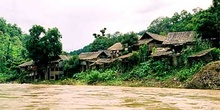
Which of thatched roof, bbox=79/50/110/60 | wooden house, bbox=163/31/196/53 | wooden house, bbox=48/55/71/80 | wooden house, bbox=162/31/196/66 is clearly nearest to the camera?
wooden house, bbox=162/31/196/66

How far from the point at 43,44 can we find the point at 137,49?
46.3ft

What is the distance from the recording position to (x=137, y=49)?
4497cm

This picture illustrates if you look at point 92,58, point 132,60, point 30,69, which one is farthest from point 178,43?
point 30,69

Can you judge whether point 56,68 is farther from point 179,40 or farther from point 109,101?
point 109,101

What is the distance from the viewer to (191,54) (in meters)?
33.2

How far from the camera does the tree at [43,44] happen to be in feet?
161

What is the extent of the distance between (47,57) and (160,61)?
20800 millimetres

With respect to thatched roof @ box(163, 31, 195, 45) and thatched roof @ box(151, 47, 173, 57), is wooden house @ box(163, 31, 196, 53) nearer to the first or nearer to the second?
thatched roof @ box(163, 31, 195, 45)

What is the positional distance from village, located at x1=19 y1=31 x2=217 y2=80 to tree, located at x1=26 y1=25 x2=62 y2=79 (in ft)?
6.20

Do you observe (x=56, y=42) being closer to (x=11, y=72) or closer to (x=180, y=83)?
(x=11, y=72)

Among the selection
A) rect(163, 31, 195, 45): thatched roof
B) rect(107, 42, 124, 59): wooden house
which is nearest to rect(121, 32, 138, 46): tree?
rect(107, 42, 124, 59): wooden house

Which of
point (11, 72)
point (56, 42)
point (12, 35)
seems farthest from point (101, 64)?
point (12, 35)

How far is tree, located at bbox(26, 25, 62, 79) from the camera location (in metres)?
49.2

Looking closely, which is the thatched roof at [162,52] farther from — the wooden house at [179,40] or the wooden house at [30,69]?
the wooden house at [30,69]
